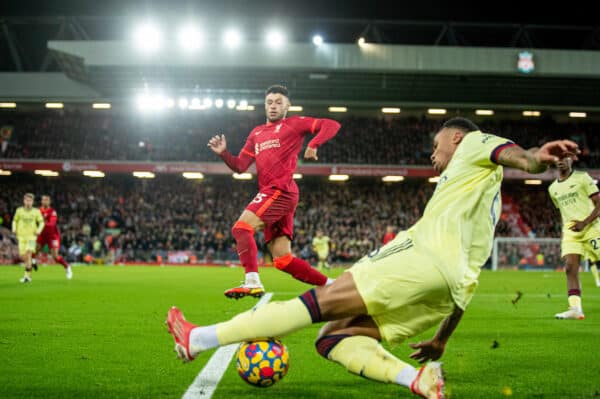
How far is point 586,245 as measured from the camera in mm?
8711

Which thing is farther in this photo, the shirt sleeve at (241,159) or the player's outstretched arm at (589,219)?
the player's outstretched arm at (589,219)

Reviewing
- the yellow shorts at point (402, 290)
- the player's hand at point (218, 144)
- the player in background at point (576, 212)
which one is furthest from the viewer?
the player in background at point (576, 212)

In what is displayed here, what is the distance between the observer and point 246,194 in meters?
38.2

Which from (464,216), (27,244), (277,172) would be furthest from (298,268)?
(27,244)

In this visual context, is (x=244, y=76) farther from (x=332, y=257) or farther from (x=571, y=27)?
(x=571, y=27)

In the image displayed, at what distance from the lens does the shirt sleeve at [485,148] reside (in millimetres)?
3042

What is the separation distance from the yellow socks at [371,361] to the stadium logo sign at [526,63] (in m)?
32.3

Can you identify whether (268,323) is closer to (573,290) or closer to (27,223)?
(573,290)

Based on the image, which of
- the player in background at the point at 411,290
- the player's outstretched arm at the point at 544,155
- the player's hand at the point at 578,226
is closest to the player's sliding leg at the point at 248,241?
the player in background at the point at 411,290

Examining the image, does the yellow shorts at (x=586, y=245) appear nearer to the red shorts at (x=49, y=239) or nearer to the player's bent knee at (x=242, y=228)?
the player's bent knee at (x=242, y=228)

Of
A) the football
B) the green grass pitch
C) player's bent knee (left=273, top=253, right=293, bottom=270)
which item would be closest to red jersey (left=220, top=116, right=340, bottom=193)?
player's bent knee (left=273, top=253, right=293, bottom=270)

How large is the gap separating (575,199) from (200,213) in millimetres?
29696

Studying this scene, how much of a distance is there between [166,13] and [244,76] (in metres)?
5.35

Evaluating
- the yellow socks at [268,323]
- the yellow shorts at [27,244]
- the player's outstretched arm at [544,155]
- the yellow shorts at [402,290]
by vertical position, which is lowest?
the yellow shorts at [27,244]
